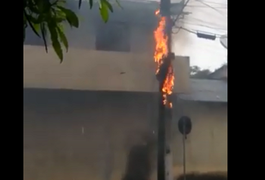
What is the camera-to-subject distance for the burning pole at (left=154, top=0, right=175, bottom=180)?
3.16 ft

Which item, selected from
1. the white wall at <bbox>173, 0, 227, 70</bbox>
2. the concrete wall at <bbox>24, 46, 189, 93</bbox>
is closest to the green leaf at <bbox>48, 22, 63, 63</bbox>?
the concrete wall at <bbox>24, 46, 189, 93</bbox>

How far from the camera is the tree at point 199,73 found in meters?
0.93

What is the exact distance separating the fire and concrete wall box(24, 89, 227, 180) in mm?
37

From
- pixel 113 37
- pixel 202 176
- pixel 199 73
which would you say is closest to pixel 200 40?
pixel 199 73

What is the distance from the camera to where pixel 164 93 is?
0.98 meters

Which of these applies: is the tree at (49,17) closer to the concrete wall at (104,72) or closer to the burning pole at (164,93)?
the concrete wall at (104,72)

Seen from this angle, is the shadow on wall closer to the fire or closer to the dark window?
the fire

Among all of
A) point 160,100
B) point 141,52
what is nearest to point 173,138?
point 160,100

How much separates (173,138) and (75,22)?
0.58 m

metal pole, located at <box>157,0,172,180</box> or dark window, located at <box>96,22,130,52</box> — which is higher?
dark window, located at <box>96,22,130,52</box>
